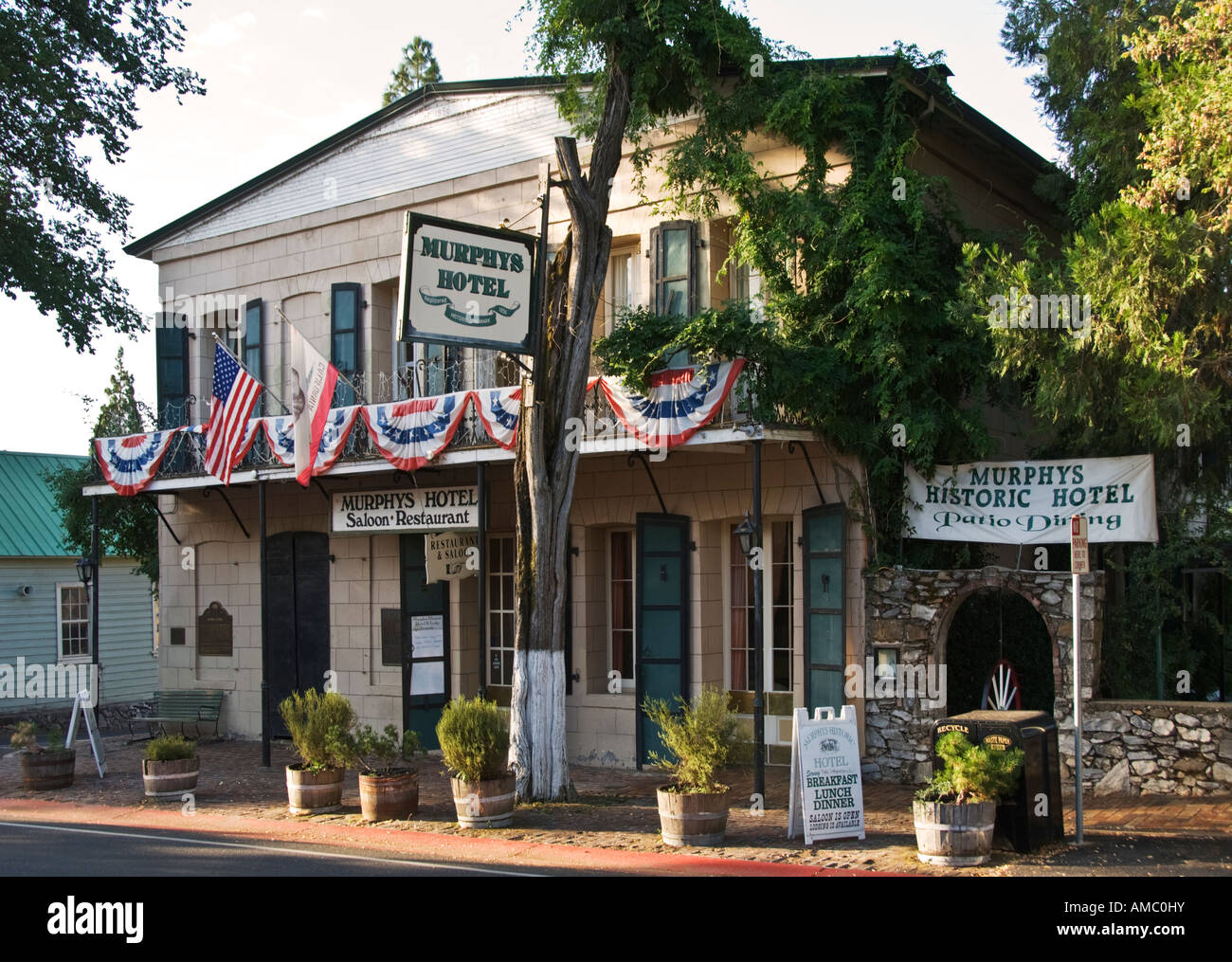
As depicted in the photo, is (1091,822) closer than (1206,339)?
Yes

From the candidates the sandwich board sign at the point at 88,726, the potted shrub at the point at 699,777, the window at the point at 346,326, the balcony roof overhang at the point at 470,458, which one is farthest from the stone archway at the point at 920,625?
the sandwich board sign at the point at 88,726

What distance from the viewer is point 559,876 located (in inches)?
379

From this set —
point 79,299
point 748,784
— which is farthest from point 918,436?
point 79,299

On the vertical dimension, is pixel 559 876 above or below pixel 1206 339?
below

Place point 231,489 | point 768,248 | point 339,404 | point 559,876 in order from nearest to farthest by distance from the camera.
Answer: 1. point 559,876
2. point 768,248
3. point 339,404
4. point 231,489

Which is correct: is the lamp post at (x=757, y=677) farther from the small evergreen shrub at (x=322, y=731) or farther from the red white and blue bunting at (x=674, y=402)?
the small evergreen shrub at (x=322, y=731)

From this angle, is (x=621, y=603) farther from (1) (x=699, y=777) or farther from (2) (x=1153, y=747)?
(2) (x=1153, y=747)

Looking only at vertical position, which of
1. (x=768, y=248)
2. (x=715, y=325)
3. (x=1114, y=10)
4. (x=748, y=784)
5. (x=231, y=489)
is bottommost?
(x=748, y=784)

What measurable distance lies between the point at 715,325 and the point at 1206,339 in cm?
485

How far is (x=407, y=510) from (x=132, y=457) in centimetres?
517

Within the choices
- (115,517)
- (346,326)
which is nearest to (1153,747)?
(346,326)

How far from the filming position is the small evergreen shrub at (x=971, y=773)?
377 inches

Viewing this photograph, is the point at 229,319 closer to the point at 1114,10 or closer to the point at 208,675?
the point at 208,675

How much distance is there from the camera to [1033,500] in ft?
43.3
